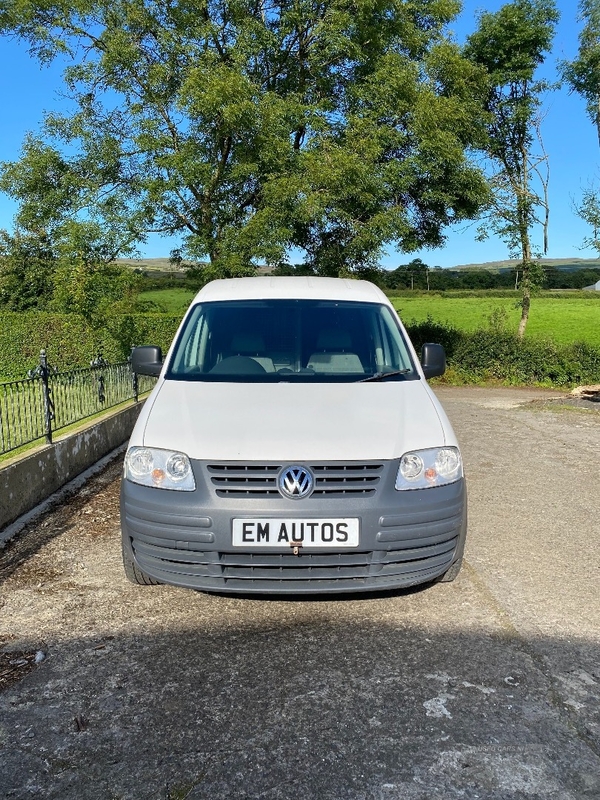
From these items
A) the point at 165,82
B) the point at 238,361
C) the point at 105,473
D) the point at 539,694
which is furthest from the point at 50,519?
the point at 165,82

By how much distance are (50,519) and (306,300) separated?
2.90 metres

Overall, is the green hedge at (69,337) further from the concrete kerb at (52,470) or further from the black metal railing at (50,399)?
the concrete kerb at (52,470)

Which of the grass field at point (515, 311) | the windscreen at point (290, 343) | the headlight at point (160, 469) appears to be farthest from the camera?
the grass field at point (515, 311)

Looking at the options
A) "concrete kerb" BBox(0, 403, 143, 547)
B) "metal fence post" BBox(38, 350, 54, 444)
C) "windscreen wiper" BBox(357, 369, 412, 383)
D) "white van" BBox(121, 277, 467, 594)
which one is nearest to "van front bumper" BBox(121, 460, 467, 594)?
"white van" BBox(121, 277, 467, 594)

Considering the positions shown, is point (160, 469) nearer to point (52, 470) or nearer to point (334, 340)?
point (334, 340)

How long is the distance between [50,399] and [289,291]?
307cm

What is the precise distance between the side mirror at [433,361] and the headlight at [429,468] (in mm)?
1309

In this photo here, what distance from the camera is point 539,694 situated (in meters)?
3.00

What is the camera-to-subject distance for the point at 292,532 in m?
3.28

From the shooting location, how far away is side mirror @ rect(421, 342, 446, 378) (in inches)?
192

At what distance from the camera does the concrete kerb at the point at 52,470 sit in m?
5.44

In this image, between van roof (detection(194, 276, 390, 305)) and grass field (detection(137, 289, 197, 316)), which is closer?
van roof (detection(194, 276, 390, 305))

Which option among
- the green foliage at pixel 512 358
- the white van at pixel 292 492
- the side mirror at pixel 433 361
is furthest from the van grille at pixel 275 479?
the green foliage at pixel 512 358

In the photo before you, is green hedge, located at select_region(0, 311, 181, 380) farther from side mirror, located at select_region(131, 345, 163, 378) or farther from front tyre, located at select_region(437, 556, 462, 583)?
front tyre, located at select_region(437, 556, 462, 583)
